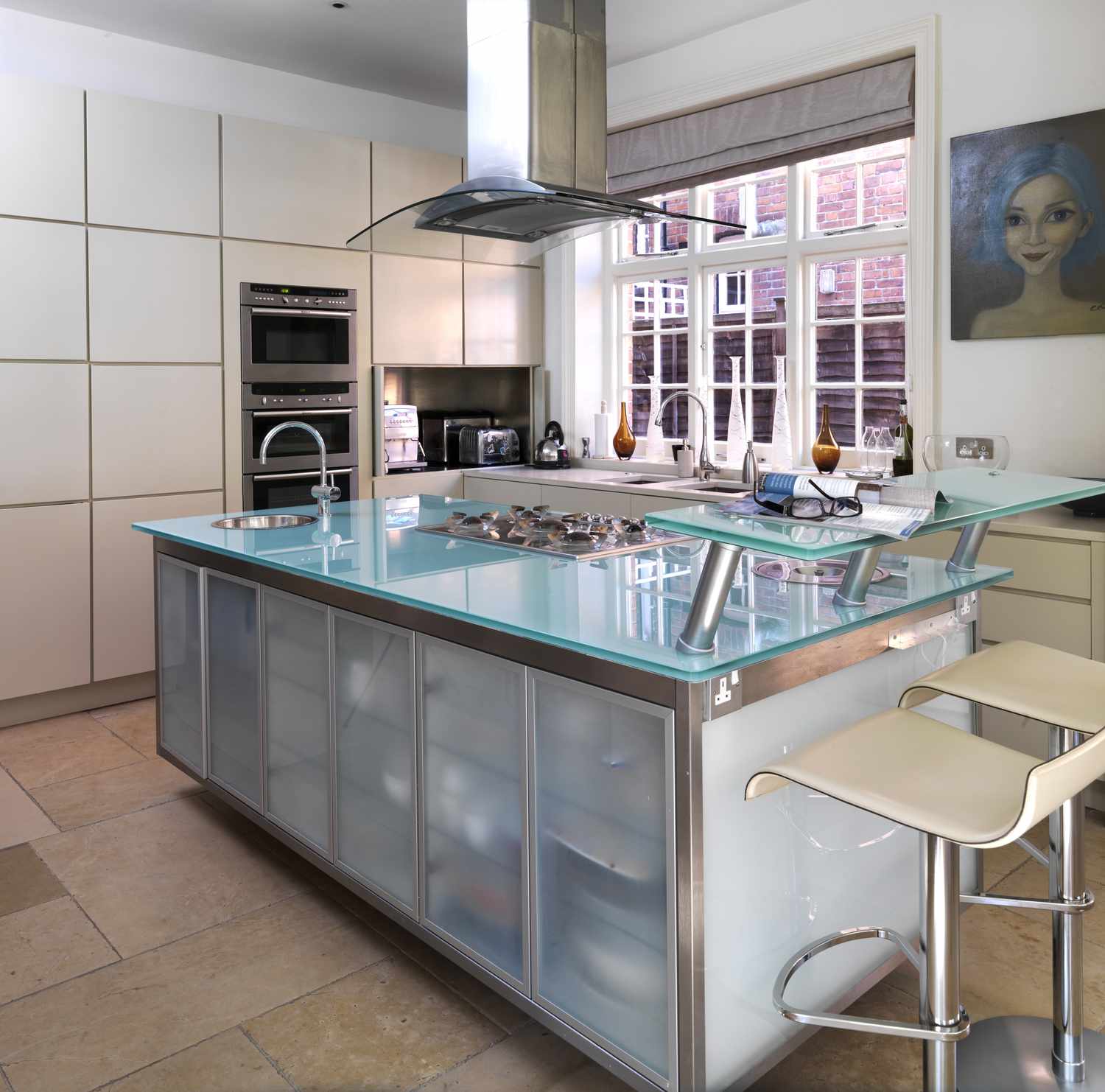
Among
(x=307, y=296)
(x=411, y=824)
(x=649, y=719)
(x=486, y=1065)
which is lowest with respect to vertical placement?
(x=486, y=1065)

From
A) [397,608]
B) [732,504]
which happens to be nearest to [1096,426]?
[732,504]

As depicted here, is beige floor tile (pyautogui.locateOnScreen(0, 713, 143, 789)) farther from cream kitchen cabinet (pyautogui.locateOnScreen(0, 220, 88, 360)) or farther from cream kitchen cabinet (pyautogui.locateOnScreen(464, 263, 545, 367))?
cream kitchen cabinet (pyautogui.locateOnScreen(464, 263, 545, 367))

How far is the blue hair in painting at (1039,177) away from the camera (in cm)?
334

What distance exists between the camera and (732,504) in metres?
1.70

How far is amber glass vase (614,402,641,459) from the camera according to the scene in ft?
17.0

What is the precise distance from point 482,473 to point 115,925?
3.19 meters

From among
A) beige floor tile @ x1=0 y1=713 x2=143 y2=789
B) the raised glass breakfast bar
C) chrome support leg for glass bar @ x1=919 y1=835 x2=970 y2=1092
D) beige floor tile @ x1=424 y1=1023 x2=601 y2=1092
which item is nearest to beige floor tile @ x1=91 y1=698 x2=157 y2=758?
beige floor tile @ x1=0 y1=713 x2=143 y2=789

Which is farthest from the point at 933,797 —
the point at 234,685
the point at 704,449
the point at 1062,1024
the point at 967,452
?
the point at 704,449

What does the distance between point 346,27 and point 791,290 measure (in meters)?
2.31

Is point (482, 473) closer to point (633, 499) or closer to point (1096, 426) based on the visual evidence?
point (633, 499)

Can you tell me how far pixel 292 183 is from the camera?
15.1 ft

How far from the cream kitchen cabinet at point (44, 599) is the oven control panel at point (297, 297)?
118cm

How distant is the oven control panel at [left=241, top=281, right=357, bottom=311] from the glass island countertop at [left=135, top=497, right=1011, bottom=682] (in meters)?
1.76

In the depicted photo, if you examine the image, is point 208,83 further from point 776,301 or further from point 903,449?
point 903,449
